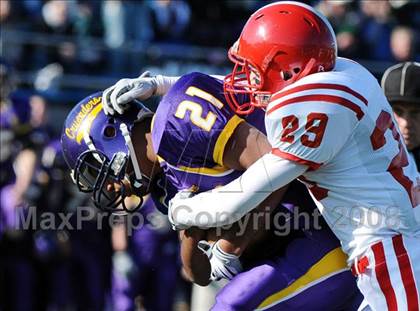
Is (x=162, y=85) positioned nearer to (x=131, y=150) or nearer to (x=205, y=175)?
(x=131, y=150)

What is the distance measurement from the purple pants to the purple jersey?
39 centimetres

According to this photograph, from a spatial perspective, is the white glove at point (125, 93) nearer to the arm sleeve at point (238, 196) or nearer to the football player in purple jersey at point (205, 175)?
the football player in purple jersey at point (205, 175)

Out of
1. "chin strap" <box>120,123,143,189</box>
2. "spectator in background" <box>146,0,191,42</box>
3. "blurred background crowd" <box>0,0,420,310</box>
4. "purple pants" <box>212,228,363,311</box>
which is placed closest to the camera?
"purple pants" <box>212,228,363,311</box>

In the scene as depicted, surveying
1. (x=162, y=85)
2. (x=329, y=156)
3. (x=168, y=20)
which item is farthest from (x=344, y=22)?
(x=329, y=156)

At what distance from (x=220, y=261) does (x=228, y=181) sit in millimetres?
295

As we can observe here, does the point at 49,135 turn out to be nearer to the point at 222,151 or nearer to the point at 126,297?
the point at 126,297

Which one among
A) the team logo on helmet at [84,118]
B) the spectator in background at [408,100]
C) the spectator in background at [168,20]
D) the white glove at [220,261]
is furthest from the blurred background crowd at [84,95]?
the white glove at [220,261]

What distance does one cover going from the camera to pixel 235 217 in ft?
11.7

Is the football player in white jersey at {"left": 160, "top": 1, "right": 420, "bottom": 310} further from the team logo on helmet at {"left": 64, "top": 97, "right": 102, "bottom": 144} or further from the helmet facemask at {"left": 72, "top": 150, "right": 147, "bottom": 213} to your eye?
the team logo on helmet at {"left": 64, "top": 97, "right": 102, "bottom": 144}

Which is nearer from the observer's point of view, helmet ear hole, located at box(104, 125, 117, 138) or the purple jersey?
the purple jersey

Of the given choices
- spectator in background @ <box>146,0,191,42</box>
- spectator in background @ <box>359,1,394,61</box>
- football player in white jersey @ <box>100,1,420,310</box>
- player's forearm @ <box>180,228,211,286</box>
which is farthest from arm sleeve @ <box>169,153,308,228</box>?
spectator in background @ <box>359,1,394,61</box>

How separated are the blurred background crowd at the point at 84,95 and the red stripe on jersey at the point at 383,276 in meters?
4.26

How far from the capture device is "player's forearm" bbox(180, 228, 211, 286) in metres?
3.87

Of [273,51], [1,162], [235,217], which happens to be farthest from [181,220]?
[1,162]
